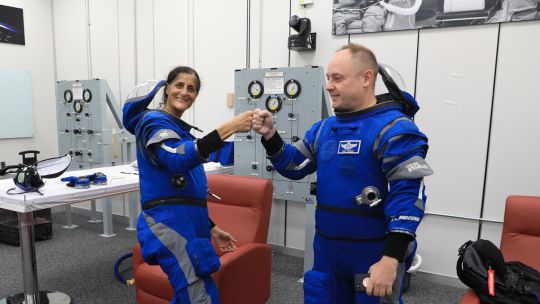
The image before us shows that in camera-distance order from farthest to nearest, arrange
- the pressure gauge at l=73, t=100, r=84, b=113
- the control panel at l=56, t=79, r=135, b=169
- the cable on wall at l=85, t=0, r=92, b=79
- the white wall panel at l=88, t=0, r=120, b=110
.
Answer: the cable on wall at l=85, t=0, r=92, b=79 < the white wall panel at l=88, t=0, r=120, b=110 < the pressure gauge at l=73, t=100, r=84, b=113 < the control panel at l=56, t=79, r=135, b=169

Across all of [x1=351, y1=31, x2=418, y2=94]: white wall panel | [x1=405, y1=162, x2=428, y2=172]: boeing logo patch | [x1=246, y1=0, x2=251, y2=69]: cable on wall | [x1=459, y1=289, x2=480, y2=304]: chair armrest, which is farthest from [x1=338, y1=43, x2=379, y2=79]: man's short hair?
[x1=246, y1=0, x2=251, y2=69]: cable on wall

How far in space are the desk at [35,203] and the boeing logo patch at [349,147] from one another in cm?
177

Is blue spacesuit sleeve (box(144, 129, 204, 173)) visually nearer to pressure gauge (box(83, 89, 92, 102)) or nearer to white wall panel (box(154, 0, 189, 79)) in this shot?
white wall panel (box(154, 0, 189, 79))

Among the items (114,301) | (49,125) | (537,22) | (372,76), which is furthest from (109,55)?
(537,22)

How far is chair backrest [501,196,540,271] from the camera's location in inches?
80.4

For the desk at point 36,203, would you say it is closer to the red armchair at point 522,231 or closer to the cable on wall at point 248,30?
the cable on wall at point 248,30

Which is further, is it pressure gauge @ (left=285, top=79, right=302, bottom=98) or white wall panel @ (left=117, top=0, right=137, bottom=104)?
white wall panel @ (left=117, top=0, right=137, bottom=104)

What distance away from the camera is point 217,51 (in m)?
3.76

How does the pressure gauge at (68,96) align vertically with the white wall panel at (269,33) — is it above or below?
below

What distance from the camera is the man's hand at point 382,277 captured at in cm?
110

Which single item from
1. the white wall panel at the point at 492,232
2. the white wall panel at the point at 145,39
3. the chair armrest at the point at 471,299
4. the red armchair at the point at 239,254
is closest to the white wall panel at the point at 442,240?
the white wall panel at the point at 492,232

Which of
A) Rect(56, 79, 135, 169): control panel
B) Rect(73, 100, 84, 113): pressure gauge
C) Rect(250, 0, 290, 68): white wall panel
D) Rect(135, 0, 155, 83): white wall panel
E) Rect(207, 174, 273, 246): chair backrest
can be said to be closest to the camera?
Rect(207, 174, 273, 246): chair backrest

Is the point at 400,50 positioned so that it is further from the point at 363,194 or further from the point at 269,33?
the point at 363,194

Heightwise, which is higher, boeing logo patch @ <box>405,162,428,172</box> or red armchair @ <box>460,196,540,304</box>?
boeing logo patch @ <box>405,162,428,172</box>
